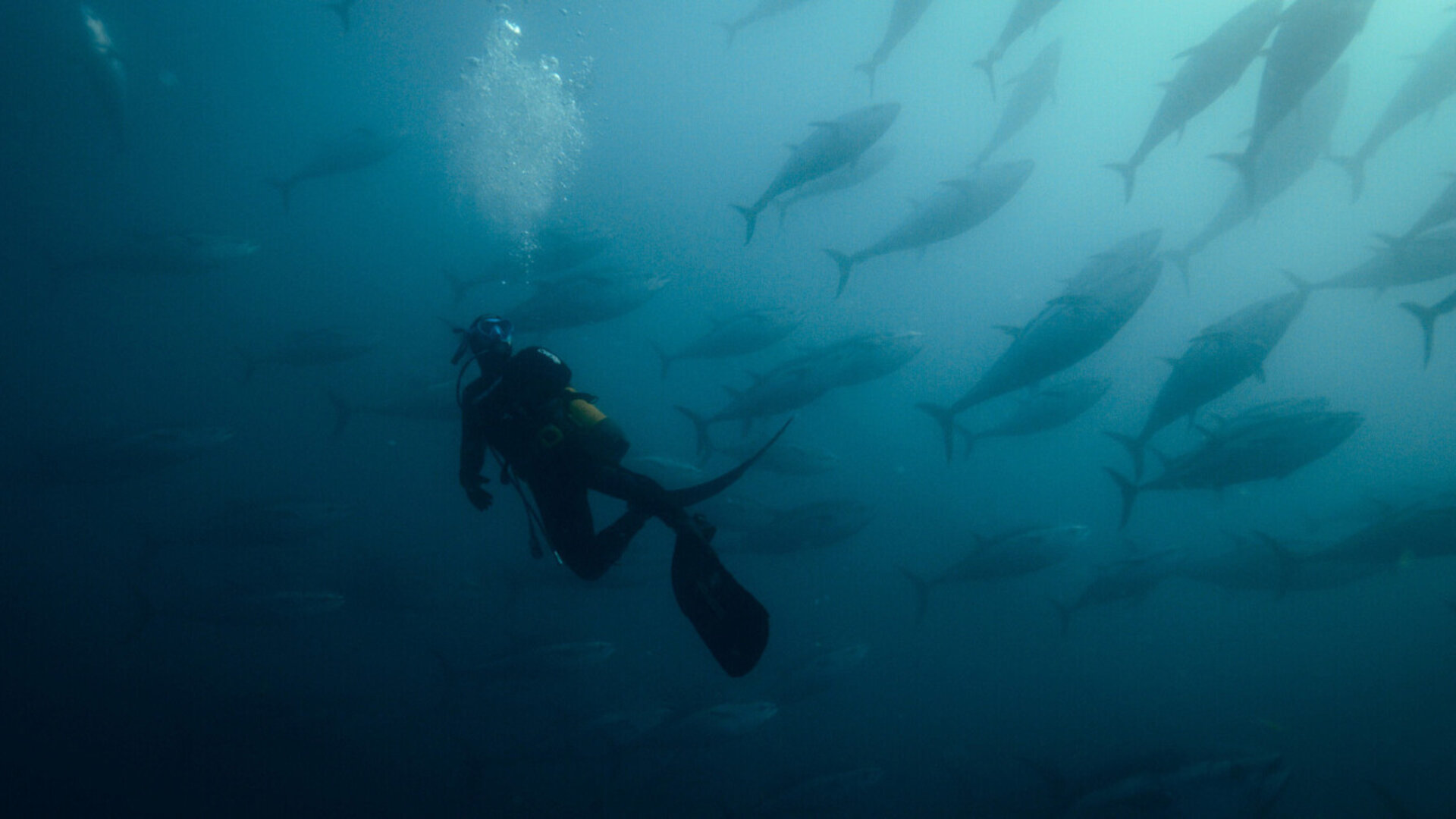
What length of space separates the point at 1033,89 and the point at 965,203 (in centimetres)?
290

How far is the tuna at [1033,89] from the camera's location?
7438 mm

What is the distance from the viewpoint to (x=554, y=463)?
102 inches

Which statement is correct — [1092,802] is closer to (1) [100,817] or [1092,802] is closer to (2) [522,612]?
(2) [522,612]

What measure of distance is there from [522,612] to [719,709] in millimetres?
7598

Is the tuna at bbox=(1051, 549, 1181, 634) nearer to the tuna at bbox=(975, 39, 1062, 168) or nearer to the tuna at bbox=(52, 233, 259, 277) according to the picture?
→ the tuna at bbox=(975, 39, 1062, 168)

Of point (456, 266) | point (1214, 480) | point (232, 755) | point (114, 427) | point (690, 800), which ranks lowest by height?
point (690, 800)

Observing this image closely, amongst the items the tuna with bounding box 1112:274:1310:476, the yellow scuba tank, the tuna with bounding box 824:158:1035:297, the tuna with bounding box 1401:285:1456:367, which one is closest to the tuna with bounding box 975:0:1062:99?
the tuna with bounding box 824:158:1035:297

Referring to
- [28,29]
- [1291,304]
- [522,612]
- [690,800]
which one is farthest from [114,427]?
[28,29]

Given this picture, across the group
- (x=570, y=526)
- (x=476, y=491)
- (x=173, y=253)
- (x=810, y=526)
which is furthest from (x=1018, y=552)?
(x=173, y=253)

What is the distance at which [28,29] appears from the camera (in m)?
14.8

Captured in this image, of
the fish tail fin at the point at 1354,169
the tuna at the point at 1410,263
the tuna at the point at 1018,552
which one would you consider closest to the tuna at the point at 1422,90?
the fish tail fin at the point at 1354,169

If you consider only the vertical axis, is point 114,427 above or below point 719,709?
above

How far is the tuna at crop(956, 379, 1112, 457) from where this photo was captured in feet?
24.1

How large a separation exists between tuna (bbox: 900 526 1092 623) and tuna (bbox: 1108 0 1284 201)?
424 centimetres
